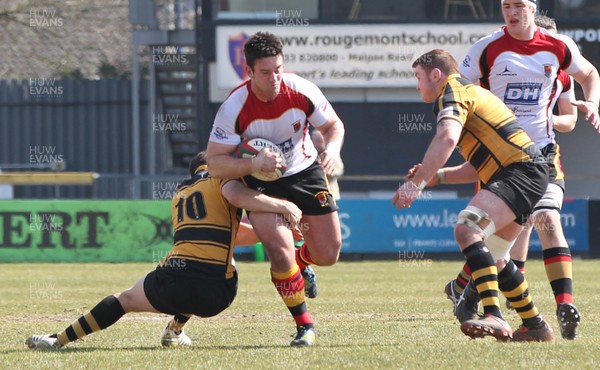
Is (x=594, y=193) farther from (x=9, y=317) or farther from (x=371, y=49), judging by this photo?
(x=9, y=317)

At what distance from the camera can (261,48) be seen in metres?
7.84

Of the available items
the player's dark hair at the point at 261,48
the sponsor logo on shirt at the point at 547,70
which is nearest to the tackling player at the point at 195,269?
the player's dark hair at the point at 261,48

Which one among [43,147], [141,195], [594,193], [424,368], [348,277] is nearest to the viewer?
[424,368]

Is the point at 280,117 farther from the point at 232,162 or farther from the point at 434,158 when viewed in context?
the point at 434,158

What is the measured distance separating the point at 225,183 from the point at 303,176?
0.58m

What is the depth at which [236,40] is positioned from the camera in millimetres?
23438

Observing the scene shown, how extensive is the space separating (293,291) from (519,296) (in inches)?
57.6

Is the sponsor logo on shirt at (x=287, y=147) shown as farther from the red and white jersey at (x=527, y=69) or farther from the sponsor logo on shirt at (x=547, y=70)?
the sponsor logo on shirt at (x=547, y=70)

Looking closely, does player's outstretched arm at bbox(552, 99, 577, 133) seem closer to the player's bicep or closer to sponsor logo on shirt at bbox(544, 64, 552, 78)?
sponsor logo on shirt at bbox(544, 64, 552, 78)

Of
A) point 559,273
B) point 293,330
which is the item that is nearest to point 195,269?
point 293,330

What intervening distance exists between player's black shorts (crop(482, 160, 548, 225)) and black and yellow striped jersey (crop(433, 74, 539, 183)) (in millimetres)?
54

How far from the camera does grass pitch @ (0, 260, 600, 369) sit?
698 cm

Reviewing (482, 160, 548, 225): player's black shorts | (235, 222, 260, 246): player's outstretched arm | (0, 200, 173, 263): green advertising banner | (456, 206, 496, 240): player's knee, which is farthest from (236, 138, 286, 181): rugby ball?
(0, 200, 173, 263): green advertising banner

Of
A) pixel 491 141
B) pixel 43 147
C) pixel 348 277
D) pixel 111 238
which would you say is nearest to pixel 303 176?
pixel 491 141
